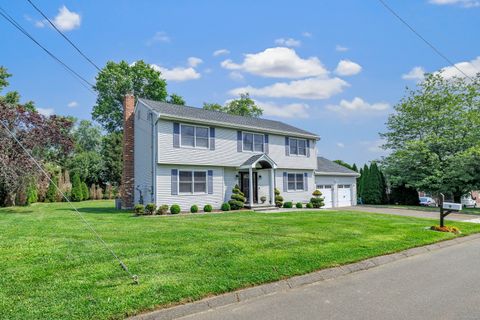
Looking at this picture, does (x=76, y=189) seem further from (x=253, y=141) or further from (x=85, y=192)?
(x=253, y=141)

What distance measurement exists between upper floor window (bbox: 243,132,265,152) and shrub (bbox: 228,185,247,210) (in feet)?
9.34

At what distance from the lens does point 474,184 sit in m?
24.1

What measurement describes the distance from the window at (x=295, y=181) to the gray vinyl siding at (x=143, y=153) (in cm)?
1006

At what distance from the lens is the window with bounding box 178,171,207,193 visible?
18.2 meters

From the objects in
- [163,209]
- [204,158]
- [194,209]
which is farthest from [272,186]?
[163,209]

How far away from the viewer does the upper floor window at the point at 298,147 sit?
23.7 meters

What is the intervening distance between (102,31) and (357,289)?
35.6 ft

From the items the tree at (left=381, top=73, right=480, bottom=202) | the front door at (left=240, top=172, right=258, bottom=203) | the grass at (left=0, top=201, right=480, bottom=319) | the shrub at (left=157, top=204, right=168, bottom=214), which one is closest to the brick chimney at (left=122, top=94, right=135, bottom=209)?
the shrub at (left=157, top=204, right=168, bottom=214)

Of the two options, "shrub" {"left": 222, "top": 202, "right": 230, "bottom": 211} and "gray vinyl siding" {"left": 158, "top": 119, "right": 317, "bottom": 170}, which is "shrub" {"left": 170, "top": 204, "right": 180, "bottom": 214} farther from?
"shrub" {"left": 222, "top": 202, "right": 230, "bottom": 211}

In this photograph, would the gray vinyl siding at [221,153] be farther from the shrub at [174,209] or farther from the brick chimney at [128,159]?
the brick chimney at [128,159]

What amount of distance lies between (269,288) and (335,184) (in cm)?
2349

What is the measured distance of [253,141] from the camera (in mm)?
21438


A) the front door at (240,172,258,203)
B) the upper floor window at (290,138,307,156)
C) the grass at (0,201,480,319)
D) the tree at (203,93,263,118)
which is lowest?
the grass at (0,201,480,319)

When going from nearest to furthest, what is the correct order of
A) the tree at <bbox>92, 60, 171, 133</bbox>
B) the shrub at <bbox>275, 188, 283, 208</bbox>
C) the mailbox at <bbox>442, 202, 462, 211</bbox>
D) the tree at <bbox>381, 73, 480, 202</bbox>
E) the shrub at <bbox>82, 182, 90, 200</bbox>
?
the mailbox at <bbox>442, 202, 462, 211</bbox> → the shrub at <bbox>275, 188, 283, 208</bbox> → the tree at <bbox>381, 73, 480, 202</bbox> → the shrub at <bbox>82, 182, 90, 200</bbox> → the tree at <bbox>92, 60, 171, 133</bbox>
